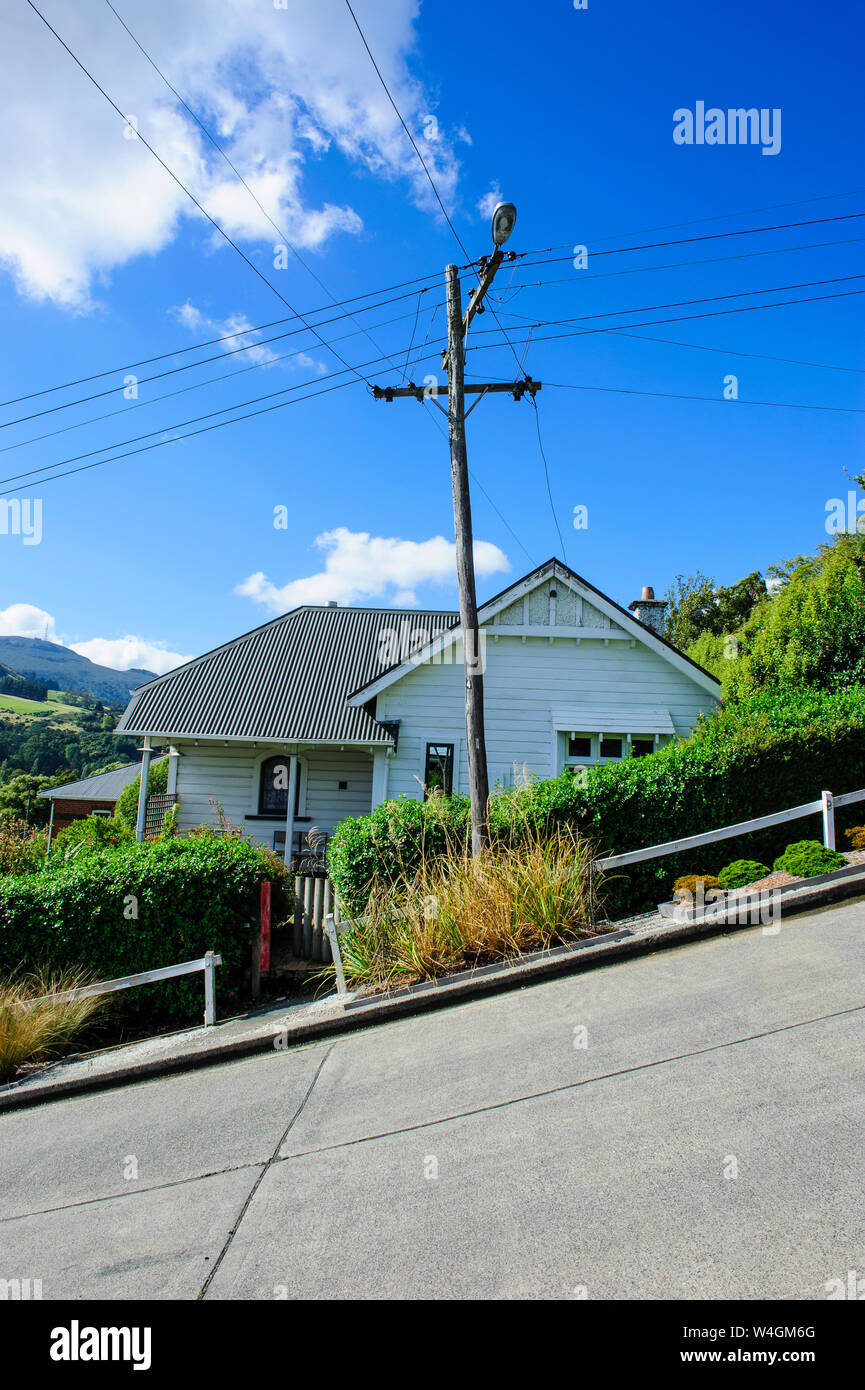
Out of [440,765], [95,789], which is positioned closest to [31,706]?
[95,789]

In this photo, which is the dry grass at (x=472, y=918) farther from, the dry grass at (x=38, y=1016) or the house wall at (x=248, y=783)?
the house wall at (x=248, y=783)

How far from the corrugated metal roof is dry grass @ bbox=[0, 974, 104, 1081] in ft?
27.9

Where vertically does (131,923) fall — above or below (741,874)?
below

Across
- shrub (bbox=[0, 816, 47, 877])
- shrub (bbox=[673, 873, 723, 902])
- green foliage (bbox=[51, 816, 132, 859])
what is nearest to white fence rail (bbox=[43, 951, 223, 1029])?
shrub (bbox=[0, 816, 47, 877])

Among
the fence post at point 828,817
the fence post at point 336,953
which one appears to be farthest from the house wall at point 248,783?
the fence post at point 828,817

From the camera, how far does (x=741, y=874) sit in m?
8.48

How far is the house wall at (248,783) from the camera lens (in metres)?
18.1

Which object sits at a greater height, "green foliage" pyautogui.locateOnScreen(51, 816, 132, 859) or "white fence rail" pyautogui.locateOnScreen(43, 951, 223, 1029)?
"green foliage" pyautogui.locateOnScreen(51, 816, 132, 859)

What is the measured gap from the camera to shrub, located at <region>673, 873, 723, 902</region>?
8133 millimetres

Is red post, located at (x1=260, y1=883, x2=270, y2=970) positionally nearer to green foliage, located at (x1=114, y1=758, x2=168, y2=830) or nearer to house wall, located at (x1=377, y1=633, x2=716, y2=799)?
house wall, located at (x1=377, y1=633, x2=716, y2=799)

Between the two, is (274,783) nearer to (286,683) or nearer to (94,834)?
(286,683)

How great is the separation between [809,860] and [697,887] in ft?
3.84

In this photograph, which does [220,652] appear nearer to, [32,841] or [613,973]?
[32,841]
